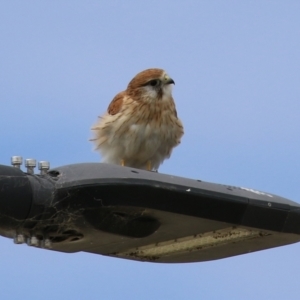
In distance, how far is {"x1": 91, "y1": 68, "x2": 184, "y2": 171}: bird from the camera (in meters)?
10.8

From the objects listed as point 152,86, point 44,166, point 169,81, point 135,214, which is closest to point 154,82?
point 152,86

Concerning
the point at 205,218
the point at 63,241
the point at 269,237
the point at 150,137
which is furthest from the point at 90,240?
the point at 150,137

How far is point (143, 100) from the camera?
11.0 metres

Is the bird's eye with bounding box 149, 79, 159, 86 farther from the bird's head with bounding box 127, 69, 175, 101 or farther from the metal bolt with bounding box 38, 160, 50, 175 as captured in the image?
the metal bolt with bounding box 38, 160, 50, 175

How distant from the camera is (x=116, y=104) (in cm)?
1116

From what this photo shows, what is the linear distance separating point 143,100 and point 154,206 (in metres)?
5.57

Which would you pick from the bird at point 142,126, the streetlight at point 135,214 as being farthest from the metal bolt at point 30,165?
the bird at point 142,126

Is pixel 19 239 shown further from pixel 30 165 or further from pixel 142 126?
pixel 142 126

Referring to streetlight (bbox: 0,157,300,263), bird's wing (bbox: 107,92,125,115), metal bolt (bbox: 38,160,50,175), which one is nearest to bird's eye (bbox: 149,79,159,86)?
bird's wing (bbox: 107,92,125,115)

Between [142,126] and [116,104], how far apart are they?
46cm

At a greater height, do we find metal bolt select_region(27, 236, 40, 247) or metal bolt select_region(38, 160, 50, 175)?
metal bolt select_region(38, 160, 50, 175)

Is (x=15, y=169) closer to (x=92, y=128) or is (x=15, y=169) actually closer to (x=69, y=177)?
(x=69, y=177)

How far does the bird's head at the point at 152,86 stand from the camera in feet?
36.2

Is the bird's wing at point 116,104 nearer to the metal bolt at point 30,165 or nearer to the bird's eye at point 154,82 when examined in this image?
the bird's eye at point 154,82
